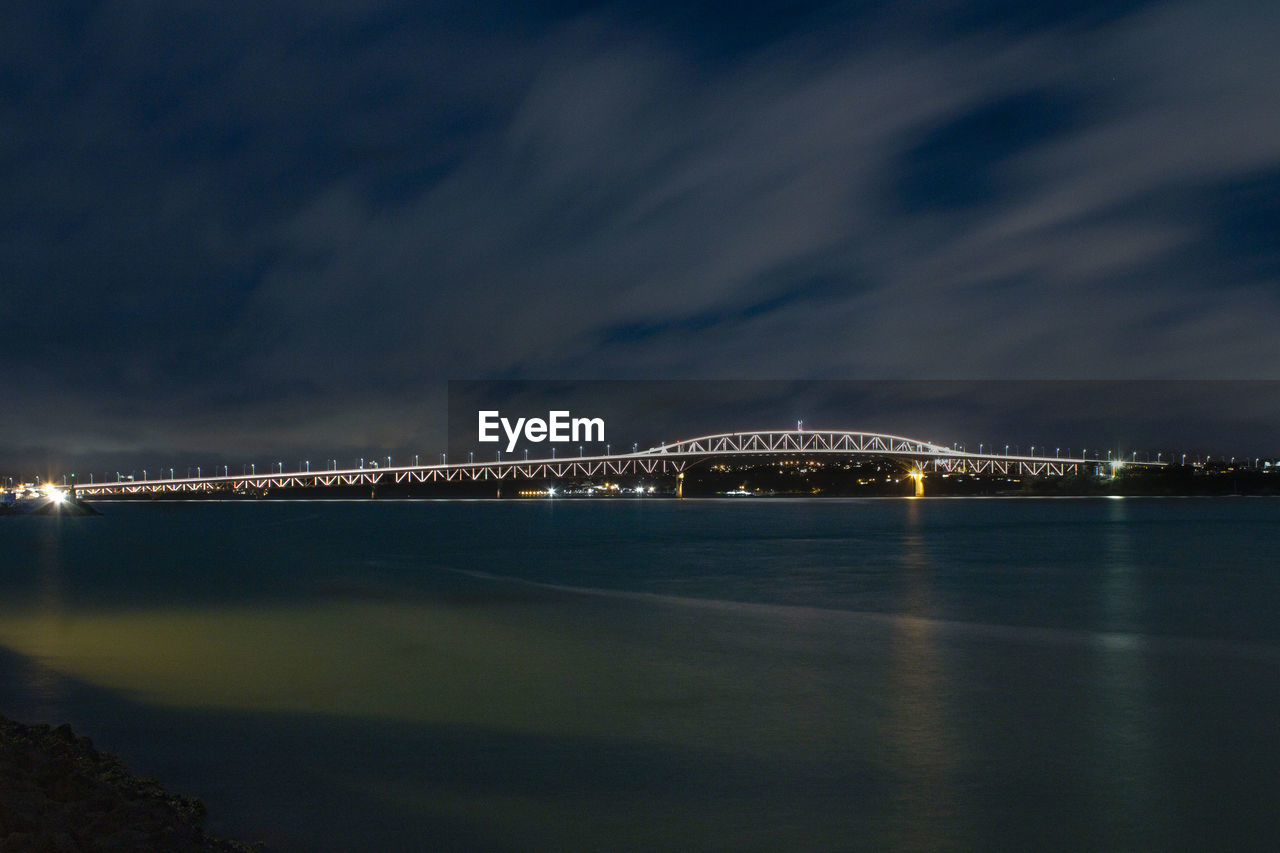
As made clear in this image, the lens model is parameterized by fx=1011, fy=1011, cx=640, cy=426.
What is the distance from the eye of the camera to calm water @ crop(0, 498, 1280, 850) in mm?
6137

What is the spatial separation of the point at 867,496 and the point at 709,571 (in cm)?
10752

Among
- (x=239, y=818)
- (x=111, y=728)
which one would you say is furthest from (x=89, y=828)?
(x=111, y=728)

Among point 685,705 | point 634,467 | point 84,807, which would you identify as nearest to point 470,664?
point 685,705

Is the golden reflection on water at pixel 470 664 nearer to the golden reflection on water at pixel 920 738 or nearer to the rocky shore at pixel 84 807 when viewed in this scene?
the golden reflection on water at pixel 920 738

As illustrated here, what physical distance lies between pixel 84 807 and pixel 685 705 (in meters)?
5.25

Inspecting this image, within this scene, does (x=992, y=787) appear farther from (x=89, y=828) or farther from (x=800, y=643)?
(x=800, y=643)

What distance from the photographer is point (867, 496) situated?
129000mm

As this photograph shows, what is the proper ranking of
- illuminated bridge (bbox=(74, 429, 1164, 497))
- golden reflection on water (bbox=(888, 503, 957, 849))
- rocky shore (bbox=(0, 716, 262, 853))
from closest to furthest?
rocky shore (bbox=(0, 716, 262, 853)), golden reflection on water (bbox=(888, 503, 957, 849)), illuminated bridge (bbox=(74, 429, 1164, 497))

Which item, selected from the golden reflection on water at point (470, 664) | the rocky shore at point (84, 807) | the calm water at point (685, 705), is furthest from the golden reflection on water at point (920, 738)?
the rocky shore at point (84, 807)

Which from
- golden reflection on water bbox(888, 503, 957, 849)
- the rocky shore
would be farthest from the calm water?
the rocky shore

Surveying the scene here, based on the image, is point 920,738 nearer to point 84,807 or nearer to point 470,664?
point 470,664

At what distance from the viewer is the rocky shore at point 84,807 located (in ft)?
15.7

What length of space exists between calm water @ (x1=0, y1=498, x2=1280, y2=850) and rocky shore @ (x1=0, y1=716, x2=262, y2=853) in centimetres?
35

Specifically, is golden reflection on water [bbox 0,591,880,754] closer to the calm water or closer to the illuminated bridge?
the calm water
